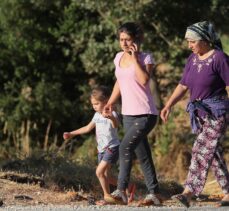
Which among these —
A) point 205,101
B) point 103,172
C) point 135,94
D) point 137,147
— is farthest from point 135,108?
point 103,172

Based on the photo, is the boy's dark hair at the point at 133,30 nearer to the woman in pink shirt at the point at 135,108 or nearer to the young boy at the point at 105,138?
the woman in pink shirt at the point at 135,108

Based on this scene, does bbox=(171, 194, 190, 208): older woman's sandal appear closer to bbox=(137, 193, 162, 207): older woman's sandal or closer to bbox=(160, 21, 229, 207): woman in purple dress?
bbox=(160, 21, 229, 207): woman in purple dress

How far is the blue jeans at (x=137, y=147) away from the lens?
7273mm

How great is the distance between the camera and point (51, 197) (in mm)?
7703

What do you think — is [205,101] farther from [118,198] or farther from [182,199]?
[118,198]

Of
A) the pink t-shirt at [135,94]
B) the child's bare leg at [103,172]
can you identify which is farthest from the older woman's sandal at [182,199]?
the child's bare leg at [103,172]

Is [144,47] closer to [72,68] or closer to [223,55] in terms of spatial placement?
[72,68]

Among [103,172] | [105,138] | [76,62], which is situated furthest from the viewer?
[76,62]

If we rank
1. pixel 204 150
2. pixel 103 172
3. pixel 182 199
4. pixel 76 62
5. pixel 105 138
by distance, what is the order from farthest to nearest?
1. pixel 76 62
2. pixel 105 138
3. pixel 103 172
4. pixel 204 150
5. pixel 182 199

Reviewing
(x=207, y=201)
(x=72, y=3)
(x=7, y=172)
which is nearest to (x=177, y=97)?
(x=207, y=201)

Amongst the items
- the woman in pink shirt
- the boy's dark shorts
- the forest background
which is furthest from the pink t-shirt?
the forest background

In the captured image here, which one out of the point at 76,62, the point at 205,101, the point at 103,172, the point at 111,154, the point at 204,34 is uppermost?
the point at 204,34

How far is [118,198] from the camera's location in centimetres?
730

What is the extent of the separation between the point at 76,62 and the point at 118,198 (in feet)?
28.0
